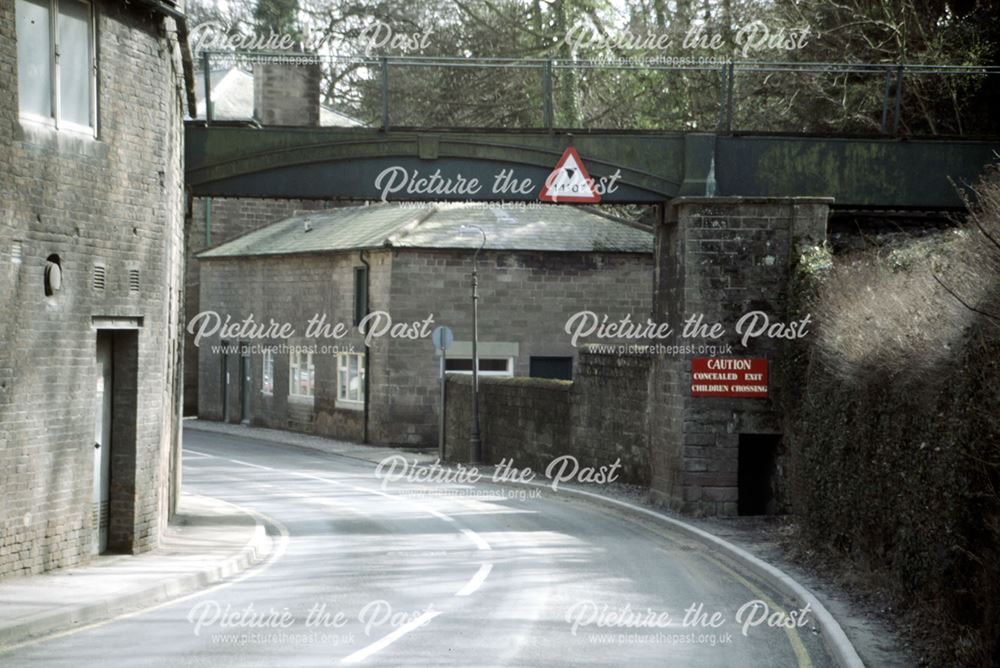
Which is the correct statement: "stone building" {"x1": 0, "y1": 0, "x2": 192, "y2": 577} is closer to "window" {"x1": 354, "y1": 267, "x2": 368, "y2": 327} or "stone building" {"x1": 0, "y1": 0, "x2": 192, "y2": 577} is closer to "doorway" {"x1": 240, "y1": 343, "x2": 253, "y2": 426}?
"window" {"x1": 354, "y1": 267, "x2": 368, "y2": 327}

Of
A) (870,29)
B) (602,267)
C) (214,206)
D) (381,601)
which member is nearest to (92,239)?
(381,601)

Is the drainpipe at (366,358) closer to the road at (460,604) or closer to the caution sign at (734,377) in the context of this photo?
the road at (460,604)

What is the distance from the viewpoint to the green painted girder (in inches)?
754

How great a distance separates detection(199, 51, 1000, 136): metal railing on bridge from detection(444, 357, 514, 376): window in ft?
21.4

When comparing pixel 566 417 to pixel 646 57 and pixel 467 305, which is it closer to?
pixel 467 305

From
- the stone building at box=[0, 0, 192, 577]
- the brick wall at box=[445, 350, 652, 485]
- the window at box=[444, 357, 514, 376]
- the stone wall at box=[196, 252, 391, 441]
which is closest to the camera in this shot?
the stone building at box=[0, 0, 192, 577]

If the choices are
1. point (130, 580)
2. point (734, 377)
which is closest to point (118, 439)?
point (130, 580)

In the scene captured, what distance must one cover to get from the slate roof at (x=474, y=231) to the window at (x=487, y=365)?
313 cm

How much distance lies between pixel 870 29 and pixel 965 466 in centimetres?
1854

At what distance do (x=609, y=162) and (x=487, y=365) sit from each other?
53.2 feet

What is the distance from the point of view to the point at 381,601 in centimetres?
1295

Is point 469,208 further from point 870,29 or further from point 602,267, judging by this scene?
point 870,29

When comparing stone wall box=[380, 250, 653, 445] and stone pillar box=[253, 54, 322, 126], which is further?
stone pillar box=[253, 54, 322, 126]

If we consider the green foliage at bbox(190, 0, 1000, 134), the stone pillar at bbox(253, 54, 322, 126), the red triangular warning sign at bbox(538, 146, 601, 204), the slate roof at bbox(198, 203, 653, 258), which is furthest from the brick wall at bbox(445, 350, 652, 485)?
the stone pillar at bbox(253, 54, 322, 126)
